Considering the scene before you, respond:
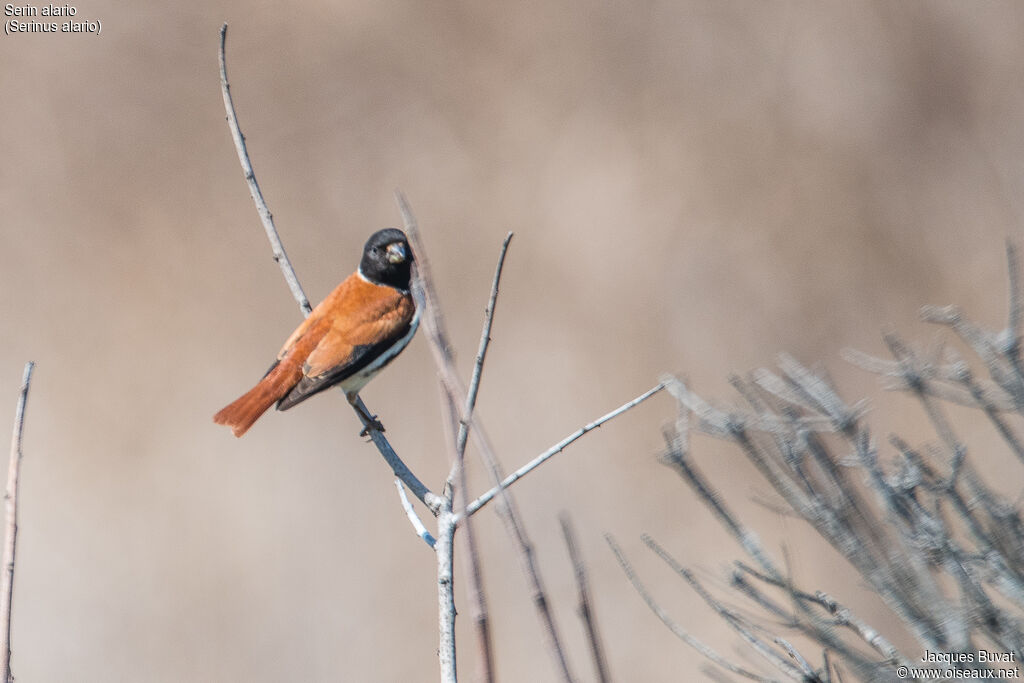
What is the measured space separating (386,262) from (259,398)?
93 cm

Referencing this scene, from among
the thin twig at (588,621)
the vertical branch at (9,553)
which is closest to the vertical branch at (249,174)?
the vertical branch at (9,553)

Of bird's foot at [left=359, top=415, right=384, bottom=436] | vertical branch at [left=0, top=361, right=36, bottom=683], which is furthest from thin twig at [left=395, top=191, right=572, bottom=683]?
bird's foot at [left=359, top=415, right=384, bottom=436]

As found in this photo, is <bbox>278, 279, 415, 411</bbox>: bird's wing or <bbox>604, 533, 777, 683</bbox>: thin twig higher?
<bbox>278, 279, 415, 411</bbox>: bird's wing

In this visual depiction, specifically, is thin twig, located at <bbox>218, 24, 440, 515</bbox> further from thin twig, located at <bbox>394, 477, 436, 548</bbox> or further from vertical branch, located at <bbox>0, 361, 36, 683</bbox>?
vertical branch, located at <bbox>0, 361, 36, 683</bbox>

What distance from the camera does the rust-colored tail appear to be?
4238 millimetres

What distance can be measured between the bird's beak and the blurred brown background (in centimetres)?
396

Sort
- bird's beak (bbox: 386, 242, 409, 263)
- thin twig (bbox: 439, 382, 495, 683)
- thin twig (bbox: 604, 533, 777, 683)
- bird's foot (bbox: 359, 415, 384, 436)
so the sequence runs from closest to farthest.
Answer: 1. thin twig (bbox: 439, 382, 495, 683)
2. thin twig (bbox: 604, 533, 777, 683)
3. bird's foot (bbox: 359, 415, 384, 436)
4. bird's beak (bbox: 386, 242, 409, 263)

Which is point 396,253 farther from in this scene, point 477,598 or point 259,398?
point 477,598

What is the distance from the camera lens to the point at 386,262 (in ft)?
16.0

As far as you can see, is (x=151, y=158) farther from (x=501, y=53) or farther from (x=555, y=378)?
(x=555, y=378)

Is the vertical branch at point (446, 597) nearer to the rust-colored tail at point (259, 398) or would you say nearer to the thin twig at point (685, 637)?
the thin twig at point (685, 637)

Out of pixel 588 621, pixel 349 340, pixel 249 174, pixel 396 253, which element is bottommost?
pixel 588 621

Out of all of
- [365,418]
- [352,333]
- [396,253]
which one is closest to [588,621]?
[365,418]

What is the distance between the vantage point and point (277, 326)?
8805 mm
